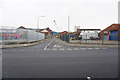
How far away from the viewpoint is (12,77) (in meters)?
4.16

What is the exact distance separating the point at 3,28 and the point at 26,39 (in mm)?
5250

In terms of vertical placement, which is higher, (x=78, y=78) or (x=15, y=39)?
(x=15, y=39)

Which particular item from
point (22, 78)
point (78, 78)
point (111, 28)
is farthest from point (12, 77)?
point (111, 28)

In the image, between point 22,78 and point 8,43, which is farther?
point 8,43

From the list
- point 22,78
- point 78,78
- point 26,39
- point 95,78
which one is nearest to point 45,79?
point 22,78

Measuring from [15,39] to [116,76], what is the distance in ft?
57.5

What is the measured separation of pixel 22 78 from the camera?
13.3ft

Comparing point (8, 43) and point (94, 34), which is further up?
point (94, 34)

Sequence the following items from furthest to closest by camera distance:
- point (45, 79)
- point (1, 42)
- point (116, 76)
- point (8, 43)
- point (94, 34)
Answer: point (94, 34) < point (8, 43) < point (1, 42) < point (116, 76) < point (45, 79)

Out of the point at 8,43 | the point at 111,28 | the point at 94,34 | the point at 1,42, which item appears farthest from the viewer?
the point at 94,34

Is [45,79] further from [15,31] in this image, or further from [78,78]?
[15,31]

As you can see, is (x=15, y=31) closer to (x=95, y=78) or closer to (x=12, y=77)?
(x=12, y=77)

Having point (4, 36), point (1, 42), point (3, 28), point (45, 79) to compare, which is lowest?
point (45, 79)

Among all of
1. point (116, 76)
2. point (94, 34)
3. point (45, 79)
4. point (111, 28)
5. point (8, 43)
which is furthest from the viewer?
point (94, 34)
